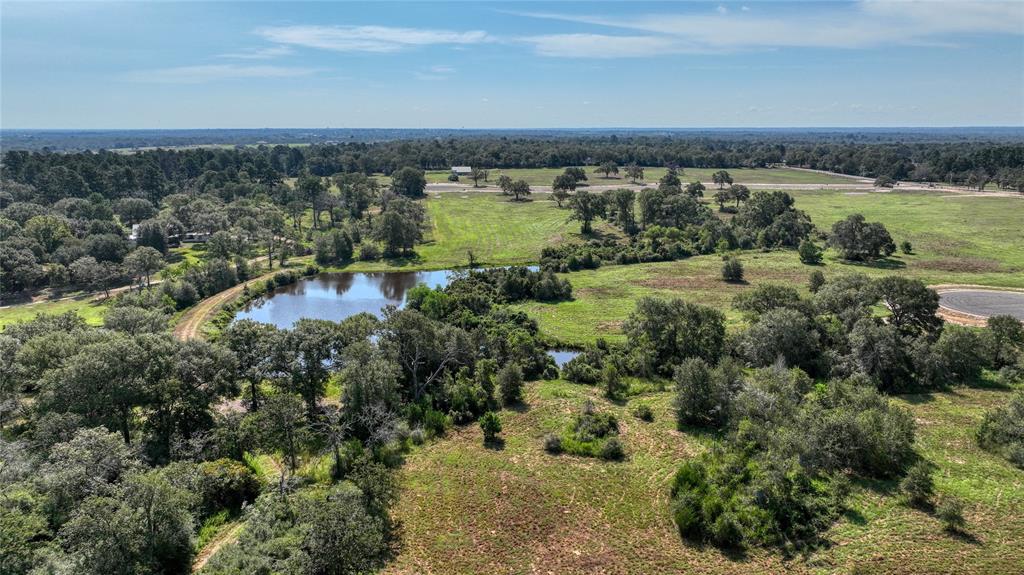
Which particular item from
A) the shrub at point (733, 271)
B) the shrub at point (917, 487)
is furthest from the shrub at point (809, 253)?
the shrub at point (917, 487)

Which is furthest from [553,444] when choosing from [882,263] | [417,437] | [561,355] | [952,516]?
[882,263]

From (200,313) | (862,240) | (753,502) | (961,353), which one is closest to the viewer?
(753,502)

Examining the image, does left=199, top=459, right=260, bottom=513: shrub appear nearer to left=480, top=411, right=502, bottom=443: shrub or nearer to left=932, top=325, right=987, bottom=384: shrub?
left=480, top=411, right=502, bottom=443: shrub

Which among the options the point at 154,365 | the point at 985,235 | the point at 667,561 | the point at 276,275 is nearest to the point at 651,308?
the point at 667,561

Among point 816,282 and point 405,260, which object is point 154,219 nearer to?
point 405,260

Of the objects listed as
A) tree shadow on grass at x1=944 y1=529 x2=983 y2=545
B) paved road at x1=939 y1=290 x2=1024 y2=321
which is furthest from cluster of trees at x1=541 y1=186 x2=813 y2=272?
tree shadow on grass at x1=944 y1=529 x2=983 y2=545

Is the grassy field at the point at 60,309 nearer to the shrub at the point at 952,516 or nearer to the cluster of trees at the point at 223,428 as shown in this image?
the cluster of trees at the point at 223,428

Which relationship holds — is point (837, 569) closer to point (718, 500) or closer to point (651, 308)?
point (718, 500)
